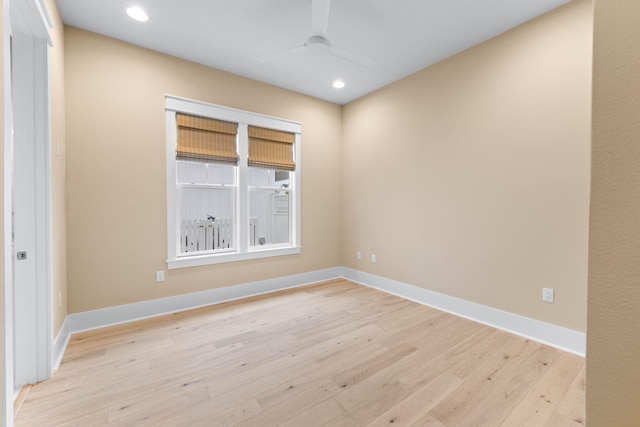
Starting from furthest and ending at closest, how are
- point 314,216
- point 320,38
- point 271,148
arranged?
point 314,216 → point 271,148 → point 320,38

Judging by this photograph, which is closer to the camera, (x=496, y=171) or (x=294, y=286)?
(x=496, y=171)

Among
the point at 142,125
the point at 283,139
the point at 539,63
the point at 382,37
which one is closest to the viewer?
the point at 539,63

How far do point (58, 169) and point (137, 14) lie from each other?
1.55 meters

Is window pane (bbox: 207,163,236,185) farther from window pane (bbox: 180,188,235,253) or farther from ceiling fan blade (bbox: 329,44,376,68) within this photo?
ceiling fan blade (bbox: 329,44,376,68)

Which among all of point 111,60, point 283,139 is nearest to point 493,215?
point 283,139

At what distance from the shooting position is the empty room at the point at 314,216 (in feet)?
5.29

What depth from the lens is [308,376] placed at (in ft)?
6.67

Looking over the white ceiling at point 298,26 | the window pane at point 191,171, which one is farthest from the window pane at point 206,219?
the white ceiling at point 298,26

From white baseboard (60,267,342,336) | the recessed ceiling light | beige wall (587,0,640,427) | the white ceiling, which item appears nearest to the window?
white baseboard (60,267,342,336)

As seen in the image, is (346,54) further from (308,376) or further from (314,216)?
(308,376)

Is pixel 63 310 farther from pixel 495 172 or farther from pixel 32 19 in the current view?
pixel 495 172

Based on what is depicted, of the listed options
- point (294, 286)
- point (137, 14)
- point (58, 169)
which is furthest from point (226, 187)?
point (137, 14)

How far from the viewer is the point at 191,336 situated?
2652mm

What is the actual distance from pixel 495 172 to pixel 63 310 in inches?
173
